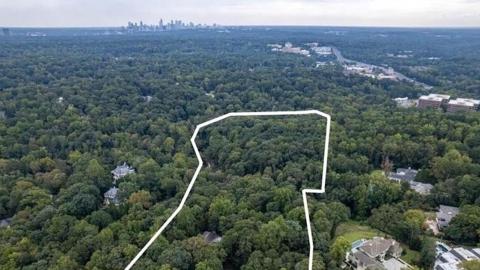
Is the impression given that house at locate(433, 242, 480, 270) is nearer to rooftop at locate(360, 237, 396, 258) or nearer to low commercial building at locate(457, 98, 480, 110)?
rooftop at locate(360, 237, 396, 258)

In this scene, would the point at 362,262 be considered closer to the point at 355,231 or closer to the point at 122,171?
the point at 355,231

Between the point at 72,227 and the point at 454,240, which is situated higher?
the point at 72,227

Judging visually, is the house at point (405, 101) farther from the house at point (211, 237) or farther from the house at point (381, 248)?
the house at point (211, 237)

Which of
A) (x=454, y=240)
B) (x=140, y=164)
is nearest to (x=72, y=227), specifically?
(x=140, y=164)

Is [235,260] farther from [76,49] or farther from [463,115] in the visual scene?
[76,49]

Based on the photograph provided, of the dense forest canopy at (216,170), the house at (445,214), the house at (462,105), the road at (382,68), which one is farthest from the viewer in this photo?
the road at (382,68)

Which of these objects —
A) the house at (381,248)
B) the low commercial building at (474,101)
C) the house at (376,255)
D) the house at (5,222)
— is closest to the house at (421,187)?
the house at (381,248)

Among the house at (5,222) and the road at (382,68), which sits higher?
the house at (5,222)
